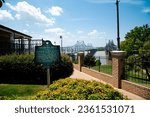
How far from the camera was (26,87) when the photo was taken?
1501 cm

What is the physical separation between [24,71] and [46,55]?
725 cm

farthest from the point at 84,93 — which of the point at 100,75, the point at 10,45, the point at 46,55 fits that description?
the point at 10,45

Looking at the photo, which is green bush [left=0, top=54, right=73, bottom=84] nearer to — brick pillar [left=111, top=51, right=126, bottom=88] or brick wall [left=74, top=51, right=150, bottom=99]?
brick wall [left=74, top=51, right=150, bottom=99]

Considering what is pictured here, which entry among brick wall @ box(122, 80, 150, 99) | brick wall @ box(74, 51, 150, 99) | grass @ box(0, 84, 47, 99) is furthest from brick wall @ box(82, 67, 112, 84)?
grass @ box(0, 84, 47, 99)

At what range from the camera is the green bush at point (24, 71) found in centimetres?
1717

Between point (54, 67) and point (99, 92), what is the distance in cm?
1155

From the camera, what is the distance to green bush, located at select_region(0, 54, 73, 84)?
1717cm

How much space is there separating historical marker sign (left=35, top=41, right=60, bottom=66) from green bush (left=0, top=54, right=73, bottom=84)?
261 inches

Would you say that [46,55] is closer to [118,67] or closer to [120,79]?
[118,67]

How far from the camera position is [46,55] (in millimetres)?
10359

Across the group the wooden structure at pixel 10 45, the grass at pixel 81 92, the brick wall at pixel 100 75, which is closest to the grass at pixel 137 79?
the brick wall at pixel 100 75

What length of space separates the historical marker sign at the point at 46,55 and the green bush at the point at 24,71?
6.62m

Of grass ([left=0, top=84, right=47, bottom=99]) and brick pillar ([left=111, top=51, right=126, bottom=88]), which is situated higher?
brick pillar ([left=111, top=51, right=126, bottom=88])

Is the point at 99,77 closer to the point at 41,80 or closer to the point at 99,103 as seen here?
the point at 41,80
